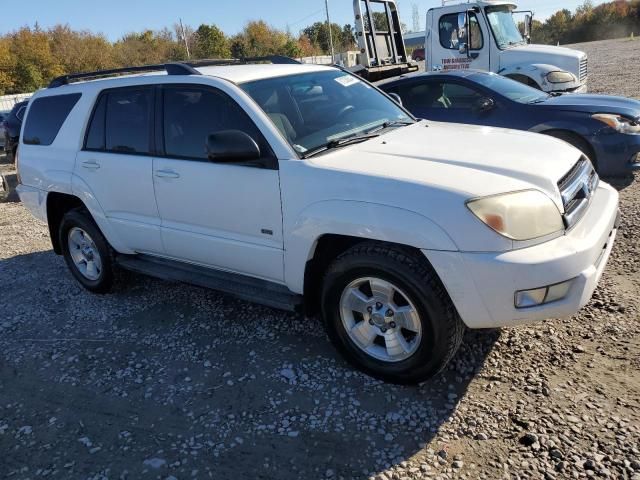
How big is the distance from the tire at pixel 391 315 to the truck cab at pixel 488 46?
8153mm

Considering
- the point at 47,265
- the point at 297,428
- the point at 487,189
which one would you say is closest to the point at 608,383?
the point at 487,189

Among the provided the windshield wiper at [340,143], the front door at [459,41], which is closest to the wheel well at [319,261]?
the windshield wiper at [340,143]

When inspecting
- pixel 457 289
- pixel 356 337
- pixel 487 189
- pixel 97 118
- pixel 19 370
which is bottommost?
pixel 19 370

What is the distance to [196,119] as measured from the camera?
12.6 ft

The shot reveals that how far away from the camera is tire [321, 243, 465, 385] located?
291cm

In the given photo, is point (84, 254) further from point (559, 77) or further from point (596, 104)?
point (559, 77)

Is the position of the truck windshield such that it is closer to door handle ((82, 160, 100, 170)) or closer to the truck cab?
the truck cab

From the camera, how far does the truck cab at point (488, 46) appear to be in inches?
410

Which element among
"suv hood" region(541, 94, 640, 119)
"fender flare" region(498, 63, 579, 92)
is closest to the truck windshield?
"fender flare" region(498, 63, 579, 92)

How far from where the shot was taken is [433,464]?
261cm

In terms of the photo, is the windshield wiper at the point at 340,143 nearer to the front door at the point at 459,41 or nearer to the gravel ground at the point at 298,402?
the gravel ground at the point at 298,402

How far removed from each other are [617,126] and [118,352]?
232 inches

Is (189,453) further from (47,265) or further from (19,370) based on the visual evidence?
(47,265)

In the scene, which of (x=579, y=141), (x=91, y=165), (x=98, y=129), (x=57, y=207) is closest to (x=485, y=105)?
(x=579, y=141)
